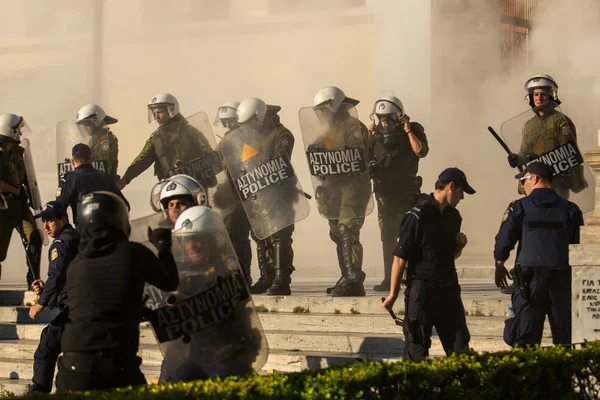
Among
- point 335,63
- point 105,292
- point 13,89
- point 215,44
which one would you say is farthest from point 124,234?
point 13,89

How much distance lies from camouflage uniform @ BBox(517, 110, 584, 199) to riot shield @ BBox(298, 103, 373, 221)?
1.31m

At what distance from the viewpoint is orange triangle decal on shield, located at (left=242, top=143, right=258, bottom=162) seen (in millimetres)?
8734

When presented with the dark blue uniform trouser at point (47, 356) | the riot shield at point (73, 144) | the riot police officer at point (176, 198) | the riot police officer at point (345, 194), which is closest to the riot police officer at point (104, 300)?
the riot police officer at point (176, 198)

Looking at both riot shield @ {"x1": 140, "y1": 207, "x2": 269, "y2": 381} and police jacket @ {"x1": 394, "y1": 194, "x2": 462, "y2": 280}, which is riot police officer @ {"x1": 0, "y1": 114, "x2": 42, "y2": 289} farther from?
riot shield @ {"x1": 140, "y1": 207, "x2": 269, "y2": 381}

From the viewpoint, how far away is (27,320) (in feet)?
30.2

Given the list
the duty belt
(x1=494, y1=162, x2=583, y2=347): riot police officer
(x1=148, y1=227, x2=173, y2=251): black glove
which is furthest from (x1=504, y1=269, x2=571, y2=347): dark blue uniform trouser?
(x1=148, y1=227, x2=173, y2=251): black glove

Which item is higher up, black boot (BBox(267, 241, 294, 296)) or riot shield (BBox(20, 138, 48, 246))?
riot shield (BBox(20, 138, 48, 246))

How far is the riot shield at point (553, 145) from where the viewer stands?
26.3ft

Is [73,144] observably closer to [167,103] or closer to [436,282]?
[167,103]

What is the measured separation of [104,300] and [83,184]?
4.17m

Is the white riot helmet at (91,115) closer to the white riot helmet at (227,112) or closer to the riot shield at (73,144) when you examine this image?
the riot shield at (73,144)

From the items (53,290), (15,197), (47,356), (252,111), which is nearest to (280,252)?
(252,111)

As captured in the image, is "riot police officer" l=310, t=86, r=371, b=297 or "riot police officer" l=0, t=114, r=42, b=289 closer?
"riot police officer" l=310, t=86, r=371, b=297

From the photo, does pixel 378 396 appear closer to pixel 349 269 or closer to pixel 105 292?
pixel 105 292
